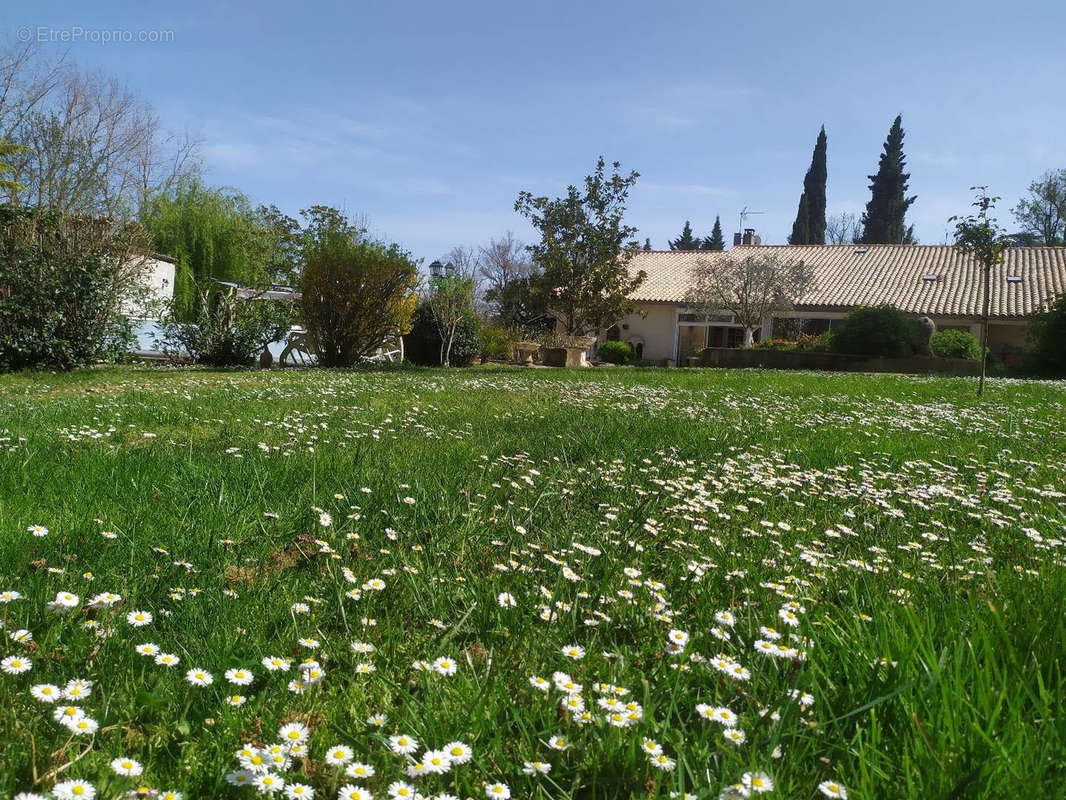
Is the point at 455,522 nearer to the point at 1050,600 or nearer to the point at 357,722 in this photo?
the point at 357,722

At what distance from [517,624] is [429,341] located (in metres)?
19.9

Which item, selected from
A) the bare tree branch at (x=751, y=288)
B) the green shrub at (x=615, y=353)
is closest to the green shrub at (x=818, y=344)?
the bare tree branch at (x=751, y=288)

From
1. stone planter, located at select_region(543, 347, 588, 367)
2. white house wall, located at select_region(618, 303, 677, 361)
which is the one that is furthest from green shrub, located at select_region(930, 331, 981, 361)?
white house wall, located at select_region(618, 303, 677, 361)

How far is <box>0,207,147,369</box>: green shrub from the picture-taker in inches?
447

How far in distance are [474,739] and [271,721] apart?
459 mm

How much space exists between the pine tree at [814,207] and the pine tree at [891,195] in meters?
4.13

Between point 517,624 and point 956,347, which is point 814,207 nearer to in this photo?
point 956,347

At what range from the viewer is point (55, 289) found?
11.7 metres

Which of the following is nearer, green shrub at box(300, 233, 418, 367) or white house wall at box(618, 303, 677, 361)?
green shrub at box(300, 233, 418, 367)

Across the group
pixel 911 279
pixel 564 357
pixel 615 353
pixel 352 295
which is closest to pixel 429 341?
pixel 352 295

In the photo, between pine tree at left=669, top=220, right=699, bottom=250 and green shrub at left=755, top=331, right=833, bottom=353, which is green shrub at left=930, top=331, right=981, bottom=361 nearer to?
green shrub at left=755, top=331, right=833, bottom=353

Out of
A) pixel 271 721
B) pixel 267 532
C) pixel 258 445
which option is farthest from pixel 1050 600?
pixel 258 445

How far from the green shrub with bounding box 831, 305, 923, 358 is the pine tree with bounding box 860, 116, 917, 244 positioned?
37.6 m

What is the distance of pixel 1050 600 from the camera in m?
1.99
